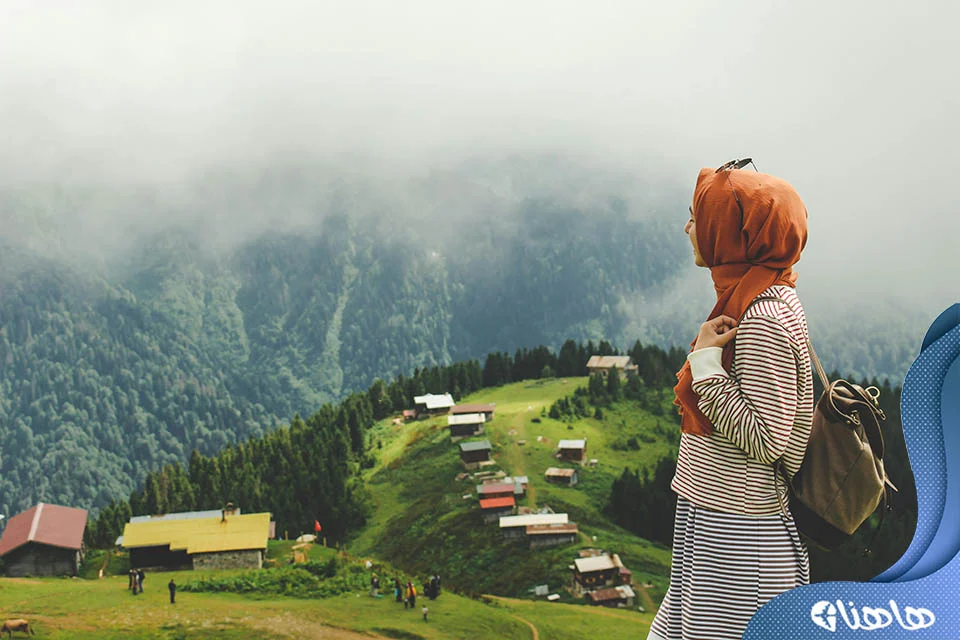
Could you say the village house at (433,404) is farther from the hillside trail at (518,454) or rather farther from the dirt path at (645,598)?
the dirt path at (645,598)

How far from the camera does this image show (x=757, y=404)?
3438 mm

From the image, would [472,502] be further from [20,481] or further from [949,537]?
[20,481]

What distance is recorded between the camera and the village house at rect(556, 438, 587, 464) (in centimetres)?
2688

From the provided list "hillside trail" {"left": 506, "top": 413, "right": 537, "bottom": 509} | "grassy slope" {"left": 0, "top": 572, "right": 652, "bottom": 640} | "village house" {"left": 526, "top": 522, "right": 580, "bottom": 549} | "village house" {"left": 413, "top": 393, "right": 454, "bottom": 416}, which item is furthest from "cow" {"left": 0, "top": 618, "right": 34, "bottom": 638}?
"village house" {"left": 413, "top": 393, "right": 454, "bottom": 416}

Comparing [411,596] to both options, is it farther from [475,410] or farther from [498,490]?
[475,410]

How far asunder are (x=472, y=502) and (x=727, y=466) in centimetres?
2112

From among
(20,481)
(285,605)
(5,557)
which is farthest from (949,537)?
(20,481)

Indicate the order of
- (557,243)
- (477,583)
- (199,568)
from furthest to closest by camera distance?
(557,243) → (477,583) → (199,568)

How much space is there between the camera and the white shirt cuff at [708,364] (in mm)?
3516

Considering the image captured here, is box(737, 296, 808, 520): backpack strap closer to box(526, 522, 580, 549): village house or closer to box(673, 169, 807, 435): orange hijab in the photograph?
box(673, 169, 807, 435): orange hijab

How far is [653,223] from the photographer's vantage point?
140 metres

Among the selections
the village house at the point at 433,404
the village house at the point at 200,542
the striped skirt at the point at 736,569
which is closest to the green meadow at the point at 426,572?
the village house at the point at 200,542

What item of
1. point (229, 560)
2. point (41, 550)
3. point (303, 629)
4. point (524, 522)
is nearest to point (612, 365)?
point (524, 522)

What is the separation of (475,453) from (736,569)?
76.1ft
